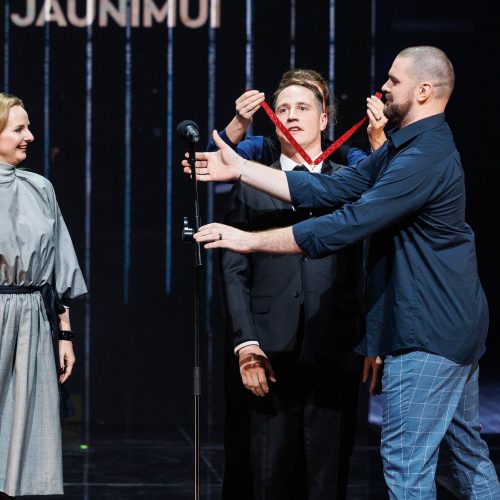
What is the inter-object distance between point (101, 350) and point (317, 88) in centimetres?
266

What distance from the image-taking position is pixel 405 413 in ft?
8.87

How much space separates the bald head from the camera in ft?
9.08

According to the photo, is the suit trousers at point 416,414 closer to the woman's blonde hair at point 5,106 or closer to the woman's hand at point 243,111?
the woman's hand at point 243,111

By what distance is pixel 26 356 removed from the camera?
3174 mm

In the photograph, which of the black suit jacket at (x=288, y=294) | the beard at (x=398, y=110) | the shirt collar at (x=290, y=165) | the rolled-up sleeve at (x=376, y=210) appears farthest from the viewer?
the shirt collar at (x=290, y=165)

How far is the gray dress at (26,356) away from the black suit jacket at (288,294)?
564mm

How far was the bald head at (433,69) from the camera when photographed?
277cm

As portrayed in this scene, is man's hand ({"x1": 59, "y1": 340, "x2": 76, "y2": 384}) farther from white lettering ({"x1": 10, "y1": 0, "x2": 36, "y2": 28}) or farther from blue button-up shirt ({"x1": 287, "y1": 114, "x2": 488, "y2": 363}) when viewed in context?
white lettering ({"x1": 10, "y1": 0, "x2": 36, "y2": 28})

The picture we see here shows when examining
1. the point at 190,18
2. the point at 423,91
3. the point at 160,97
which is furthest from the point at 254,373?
the point at 190,18

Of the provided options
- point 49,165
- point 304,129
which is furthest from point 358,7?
point 304,129

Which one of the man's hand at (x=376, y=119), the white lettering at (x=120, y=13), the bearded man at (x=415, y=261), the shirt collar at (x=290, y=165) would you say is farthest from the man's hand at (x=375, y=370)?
the white lettering at (x=120, y=13)

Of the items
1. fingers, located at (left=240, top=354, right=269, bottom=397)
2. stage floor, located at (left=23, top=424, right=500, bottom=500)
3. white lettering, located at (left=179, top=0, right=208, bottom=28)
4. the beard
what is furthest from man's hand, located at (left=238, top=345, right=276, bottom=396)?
white lettering, located at (left=179, top=0, right=208, bottom=28)

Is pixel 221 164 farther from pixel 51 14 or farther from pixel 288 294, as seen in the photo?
pixel 51 14

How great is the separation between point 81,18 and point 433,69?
292cm
